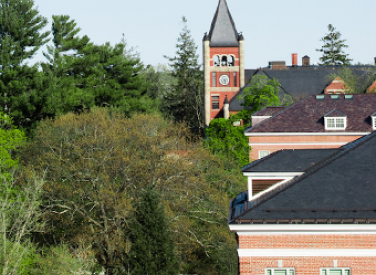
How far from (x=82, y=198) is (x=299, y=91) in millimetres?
40978

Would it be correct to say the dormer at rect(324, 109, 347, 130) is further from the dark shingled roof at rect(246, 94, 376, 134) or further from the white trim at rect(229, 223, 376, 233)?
the white trim at rect(229, 223, 376, 233)

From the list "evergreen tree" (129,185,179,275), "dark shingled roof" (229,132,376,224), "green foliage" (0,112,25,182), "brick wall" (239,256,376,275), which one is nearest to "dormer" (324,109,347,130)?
"green foliage" (0,112,25,182)

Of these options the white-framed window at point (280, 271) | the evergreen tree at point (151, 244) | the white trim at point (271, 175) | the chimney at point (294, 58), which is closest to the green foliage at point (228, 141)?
the evergreen tree at point (151, 244)

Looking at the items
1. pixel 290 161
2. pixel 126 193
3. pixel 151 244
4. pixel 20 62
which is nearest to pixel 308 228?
pixel 290 161

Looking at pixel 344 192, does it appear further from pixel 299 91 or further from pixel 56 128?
pixel 299 91

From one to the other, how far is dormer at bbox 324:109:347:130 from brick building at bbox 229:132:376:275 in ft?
72.5

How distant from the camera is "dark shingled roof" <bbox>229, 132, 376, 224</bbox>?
15836 mm

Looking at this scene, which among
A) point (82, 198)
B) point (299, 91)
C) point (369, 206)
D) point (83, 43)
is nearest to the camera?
point (369, 206)

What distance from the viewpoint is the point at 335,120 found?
1519 inches

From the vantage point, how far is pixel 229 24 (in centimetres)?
6631

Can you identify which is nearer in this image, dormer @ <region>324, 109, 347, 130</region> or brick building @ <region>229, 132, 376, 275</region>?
brick building @ <region>229, 132, 376, 275</region>

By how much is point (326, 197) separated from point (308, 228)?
0.98 m

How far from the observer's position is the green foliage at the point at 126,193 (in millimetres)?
28781

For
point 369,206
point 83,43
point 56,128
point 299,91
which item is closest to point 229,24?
point 299,91
